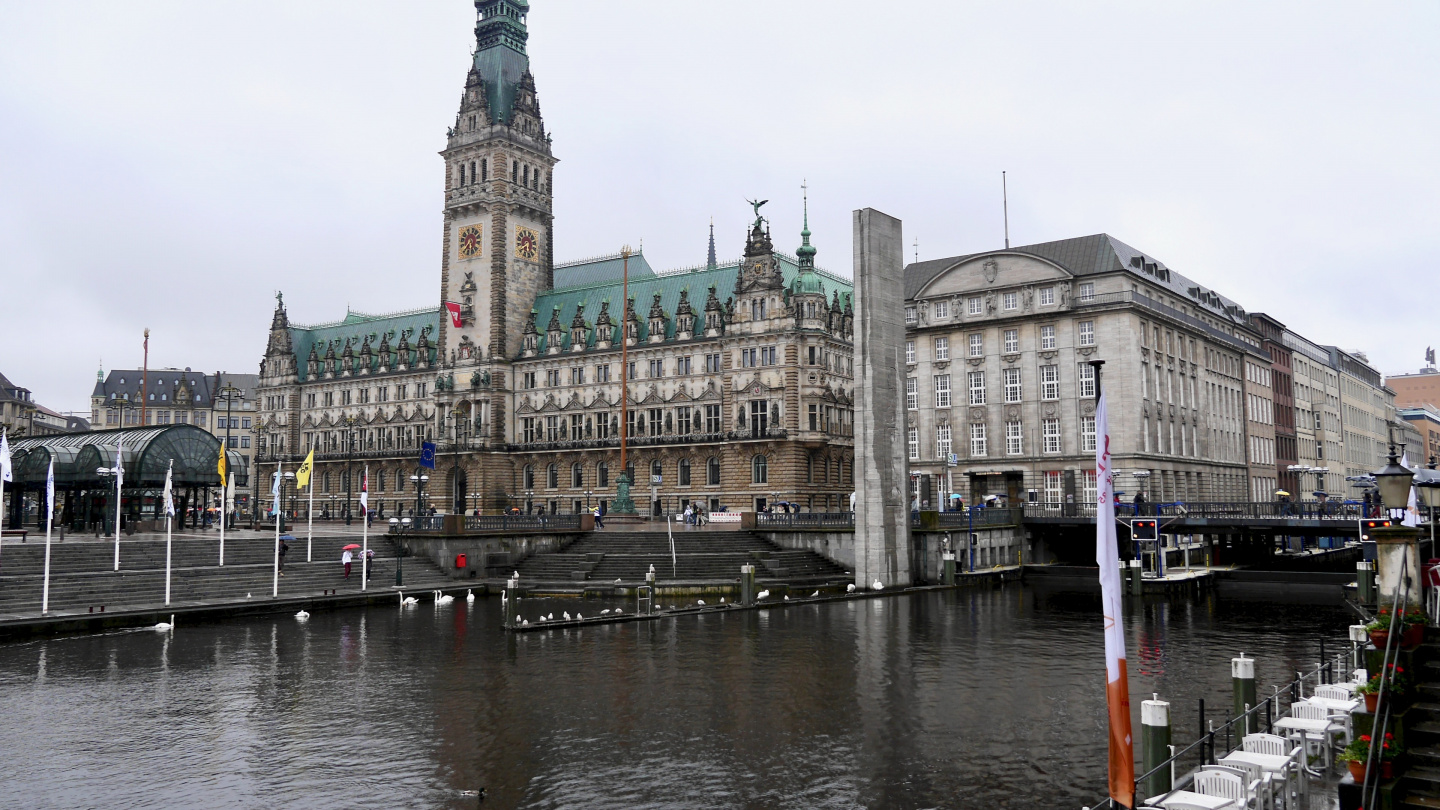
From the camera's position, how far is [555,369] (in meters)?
114

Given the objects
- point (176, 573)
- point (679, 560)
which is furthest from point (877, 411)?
point (176, 573)

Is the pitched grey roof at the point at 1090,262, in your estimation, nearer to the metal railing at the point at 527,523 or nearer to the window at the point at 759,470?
the window at the point at 759,470

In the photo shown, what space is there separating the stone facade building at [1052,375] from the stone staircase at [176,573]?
4584 cm

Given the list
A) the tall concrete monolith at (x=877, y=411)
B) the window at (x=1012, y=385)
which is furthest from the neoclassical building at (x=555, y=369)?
the tall concrete monolith at (x=877, y=411)

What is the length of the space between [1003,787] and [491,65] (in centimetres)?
11228

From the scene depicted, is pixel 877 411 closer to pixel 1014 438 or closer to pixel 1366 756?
pixel 1014 438

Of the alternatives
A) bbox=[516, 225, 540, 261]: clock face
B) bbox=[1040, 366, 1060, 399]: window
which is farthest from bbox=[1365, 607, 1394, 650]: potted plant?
bbox=[516, 225, 540, 261]: clock face

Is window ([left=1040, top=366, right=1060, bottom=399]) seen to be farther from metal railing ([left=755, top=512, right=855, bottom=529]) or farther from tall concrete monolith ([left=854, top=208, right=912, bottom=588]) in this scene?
Result: tall concrete monolith ([left=854, top=208, right=912, bottom=588])

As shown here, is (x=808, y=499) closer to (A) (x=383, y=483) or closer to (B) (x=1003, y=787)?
(A) (x=383, y=483)

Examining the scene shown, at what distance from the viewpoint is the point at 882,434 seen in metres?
60.5

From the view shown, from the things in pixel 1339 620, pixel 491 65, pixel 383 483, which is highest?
pixel 491 65

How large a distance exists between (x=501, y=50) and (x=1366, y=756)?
118 m

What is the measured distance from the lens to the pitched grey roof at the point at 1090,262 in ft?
284

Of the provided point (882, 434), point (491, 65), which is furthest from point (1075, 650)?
point (491, 65)
